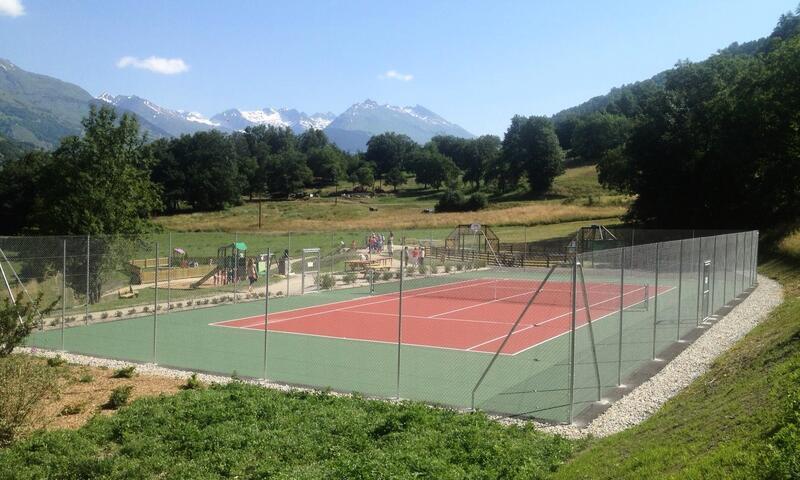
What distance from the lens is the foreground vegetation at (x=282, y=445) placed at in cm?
813

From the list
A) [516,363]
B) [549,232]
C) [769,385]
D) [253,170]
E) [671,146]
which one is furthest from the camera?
[253,170]

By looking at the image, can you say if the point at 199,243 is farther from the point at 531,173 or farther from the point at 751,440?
the point at 531,173

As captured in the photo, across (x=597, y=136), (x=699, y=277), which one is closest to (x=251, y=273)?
(x=699, y=277)

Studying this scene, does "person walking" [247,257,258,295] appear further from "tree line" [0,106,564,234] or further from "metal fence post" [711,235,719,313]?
"metal fence post" [711,235,719,313]

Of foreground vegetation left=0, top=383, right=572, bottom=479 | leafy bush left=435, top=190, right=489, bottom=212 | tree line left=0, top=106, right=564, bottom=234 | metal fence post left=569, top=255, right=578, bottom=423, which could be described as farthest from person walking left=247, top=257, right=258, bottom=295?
leafy bush left=435, top=190, right=489, bottom=212

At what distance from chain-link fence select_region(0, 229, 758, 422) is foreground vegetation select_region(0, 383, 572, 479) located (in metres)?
1.95

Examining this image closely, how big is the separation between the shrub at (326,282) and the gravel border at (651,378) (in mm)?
16608

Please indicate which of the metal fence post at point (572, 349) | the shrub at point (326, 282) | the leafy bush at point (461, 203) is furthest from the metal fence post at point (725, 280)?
the leafy bush at point (461, 203)

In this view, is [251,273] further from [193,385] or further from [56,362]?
[193,385]

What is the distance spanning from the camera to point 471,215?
83312mm

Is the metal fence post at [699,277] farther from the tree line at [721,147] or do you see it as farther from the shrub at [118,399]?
the tree line at [721,147]

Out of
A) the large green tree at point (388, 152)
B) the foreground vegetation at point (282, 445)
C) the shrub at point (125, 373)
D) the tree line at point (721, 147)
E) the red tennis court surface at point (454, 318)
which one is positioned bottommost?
the red tennis court surface at point (454, 318)

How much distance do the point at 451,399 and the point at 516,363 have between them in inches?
150

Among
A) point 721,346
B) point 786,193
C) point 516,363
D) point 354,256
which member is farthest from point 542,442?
point 786,193
